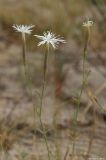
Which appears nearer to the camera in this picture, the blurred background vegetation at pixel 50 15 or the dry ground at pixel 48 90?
the dry ground at pixel 48 90

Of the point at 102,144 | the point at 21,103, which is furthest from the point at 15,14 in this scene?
the point at 102,144

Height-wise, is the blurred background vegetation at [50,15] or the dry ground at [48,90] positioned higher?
the blurred background vegetation at [50,15]

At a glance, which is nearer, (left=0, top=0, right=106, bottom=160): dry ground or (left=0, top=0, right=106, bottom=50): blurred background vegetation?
(left=0, top=0, right=106, bottom=160): dry ground

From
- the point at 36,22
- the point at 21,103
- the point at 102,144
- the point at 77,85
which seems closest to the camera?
the point at 102,144

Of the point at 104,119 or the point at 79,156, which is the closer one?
the point at 79,156

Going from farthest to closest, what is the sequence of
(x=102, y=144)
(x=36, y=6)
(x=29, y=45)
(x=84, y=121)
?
(x=36, y=6) → (x=29, y=45) → (x=84, y=121) → (x=102, y=144)

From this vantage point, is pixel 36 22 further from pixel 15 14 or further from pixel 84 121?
pixel 84 121

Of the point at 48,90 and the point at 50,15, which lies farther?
the point at 50,15

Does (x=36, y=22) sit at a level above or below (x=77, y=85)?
above

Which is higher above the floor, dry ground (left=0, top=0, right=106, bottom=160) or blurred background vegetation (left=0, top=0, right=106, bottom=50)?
blurred background vegetation (left=0, top=0, right=106, bottom=50)

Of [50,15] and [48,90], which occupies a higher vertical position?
[50,15]

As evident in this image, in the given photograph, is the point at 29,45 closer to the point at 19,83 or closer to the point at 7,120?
the point at 19,83
